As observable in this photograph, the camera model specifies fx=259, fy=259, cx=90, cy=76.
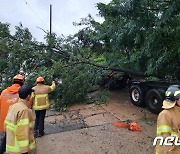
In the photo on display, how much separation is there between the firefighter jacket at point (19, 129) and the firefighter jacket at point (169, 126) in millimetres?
1713

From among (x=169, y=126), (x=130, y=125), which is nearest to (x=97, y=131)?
(x=130, y=125)

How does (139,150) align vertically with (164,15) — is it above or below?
below

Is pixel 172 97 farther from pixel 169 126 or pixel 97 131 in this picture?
pixel 97 131

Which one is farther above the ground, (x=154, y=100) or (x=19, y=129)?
(x=19, y=129)

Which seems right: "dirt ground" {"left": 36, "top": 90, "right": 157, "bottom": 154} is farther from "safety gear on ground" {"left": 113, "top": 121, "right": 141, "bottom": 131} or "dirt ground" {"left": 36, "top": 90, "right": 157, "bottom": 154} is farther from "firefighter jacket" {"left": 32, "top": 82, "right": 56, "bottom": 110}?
"firefighter jacket" {"left": 32, "top": 82, "right": 56, "bottom": 110}

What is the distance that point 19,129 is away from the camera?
3.43 metres

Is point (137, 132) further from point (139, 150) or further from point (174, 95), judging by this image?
point (174, 95)

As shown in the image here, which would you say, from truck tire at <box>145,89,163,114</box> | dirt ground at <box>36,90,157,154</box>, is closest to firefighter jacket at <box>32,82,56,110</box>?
dirt ground at <box>36,90,157,154</box>

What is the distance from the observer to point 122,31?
8086mm

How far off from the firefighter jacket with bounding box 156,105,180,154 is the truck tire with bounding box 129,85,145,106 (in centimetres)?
593

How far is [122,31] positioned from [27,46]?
319cm

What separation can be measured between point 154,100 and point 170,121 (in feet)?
17.9

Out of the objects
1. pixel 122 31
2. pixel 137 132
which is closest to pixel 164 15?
pixel 122 31

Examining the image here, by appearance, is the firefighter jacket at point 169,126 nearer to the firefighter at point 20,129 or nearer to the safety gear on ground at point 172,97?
the safety gear on ground at point 172,97
